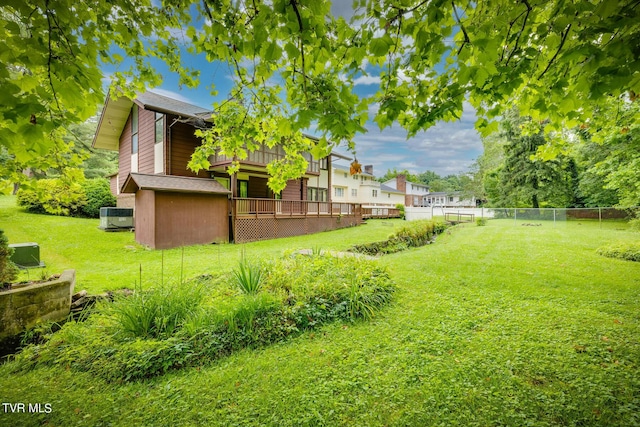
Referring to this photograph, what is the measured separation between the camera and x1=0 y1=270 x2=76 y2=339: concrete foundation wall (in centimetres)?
351

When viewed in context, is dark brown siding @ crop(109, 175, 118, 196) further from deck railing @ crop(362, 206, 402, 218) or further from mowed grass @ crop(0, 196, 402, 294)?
deck railing @ crop(362, 206, 402, 218)

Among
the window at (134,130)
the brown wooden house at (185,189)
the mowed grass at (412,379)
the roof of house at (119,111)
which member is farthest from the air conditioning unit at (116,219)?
the mowed grass at (412,379)

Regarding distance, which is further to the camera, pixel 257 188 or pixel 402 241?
pixel 257 188

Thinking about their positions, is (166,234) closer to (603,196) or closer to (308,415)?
(308,415)

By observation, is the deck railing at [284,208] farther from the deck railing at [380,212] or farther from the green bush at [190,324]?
the deck railing at [380,212]

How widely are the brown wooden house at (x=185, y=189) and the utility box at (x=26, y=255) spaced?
3410mm

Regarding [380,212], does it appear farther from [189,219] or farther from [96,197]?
[96,197]

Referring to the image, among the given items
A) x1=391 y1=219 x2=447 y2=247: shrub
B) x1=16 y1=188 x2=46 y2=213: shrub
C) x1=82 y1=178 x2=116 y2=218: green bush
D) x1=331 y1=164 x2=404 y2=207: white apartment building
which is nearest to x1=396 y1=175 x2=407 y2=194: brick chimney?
x1=331 y1=164 x2=404 y2=207: white apartment building

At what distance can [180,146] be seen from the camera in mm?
13031

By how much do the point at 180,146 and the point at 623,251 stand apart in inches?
681

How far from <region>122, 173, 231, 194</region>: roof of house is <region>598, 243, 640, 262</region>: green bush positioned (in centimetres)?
1374

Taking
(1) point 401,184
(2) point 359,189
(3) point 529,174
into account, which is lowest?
(2) point 359,189

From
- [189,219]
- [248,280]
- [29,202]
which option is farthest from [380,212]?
[29,202]

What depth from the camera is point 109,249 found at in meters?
9.73
